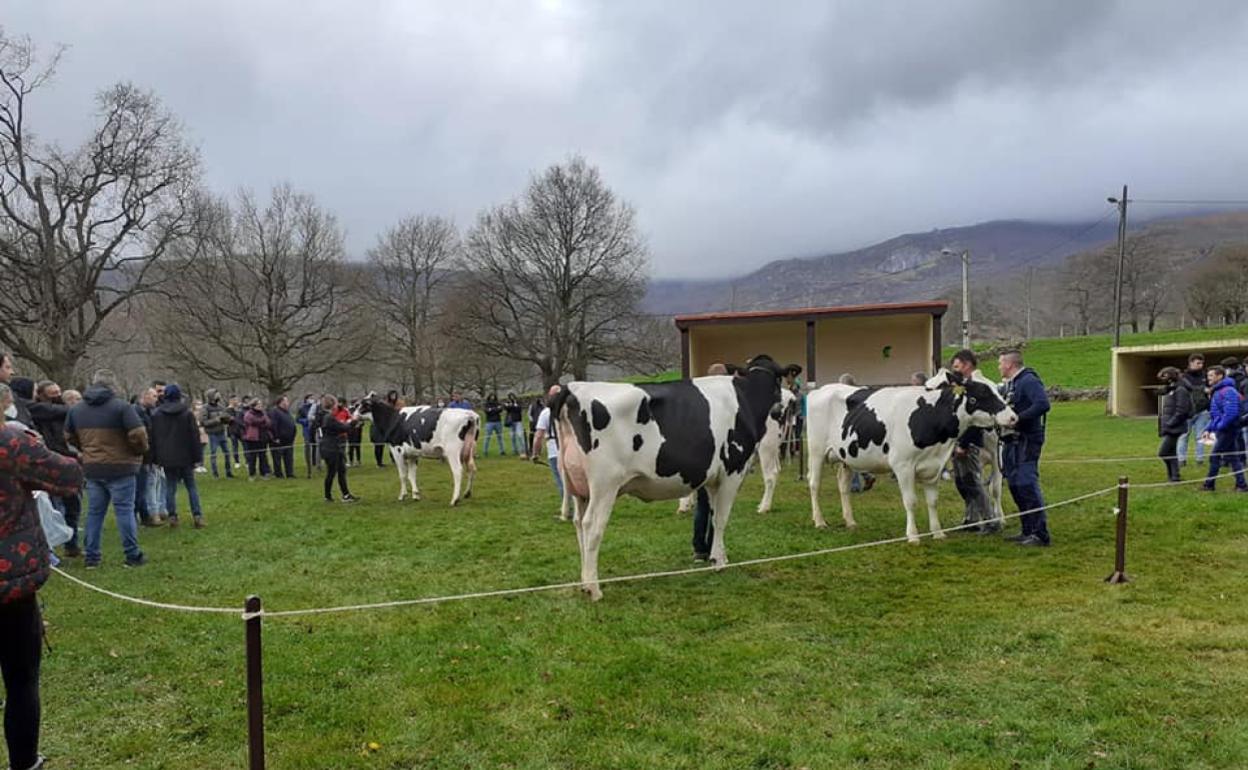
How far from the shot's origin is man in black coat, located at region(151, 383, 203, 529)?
10320 millimetres

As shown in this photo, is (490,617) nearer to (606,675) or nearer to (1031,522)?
(606,675)

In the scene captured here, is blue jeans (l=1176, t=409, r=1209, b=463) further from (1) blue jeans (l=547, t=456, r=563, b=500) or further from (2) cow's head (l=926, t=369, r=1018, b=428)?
(1) blue jeans (l=547, t=456, r=563, b=500)

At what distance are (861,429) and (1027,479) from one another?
79.6 inches

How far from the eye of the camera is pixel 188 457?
10500 millimetres

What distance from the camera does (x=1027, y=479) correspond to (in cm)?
769

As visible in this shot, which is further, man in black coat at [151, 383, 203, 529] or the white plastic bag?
man in black coat at [151, 383, 203, 529]

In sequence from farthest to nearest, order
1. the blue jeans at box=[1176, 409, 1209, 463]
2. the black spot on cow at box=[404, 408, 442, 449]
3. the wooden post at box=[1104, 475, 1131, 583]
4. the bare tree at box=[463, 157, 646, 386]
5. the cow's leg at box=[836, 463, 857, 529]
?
1. the bare tree at box=[463, 157, 646, 386]
2. the black spot on cow at box=[404, 408, 442, 449]
3. the blue jeans at box=[1176, 409, 1209, 463]
4. the cow's leg at box=[836, 463, 857, 529]
5. the wooden post at box=[1104, 475, 1131, 583]

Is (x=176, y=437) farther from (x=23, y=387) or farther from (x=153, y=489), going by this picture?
(x=23, y=387)

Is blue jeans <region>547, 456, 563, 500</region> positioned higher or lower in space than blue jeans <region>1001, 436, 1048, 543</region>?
lower

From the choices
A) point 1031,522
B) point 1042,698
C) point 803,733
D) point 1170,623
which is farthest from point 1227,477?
point 803,733

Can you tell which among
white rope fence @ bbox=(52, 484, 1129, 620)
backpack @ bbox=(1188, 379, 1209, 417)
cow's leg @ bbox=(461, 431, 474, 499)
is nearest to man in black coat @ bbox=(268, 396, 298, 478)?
cow's leg @ bbox=(461, 431, 474, 499)

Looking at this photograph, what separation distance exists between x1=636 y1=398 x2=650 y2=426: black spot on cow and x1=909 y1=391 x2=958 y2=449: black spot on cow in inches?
151

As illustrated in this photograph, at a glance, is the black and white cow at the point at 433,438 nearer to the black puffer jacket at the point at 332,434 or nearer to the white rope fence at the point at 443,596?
the black puffer jacket at the point at 332,434

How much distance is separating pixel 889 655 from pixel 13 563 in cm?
514
